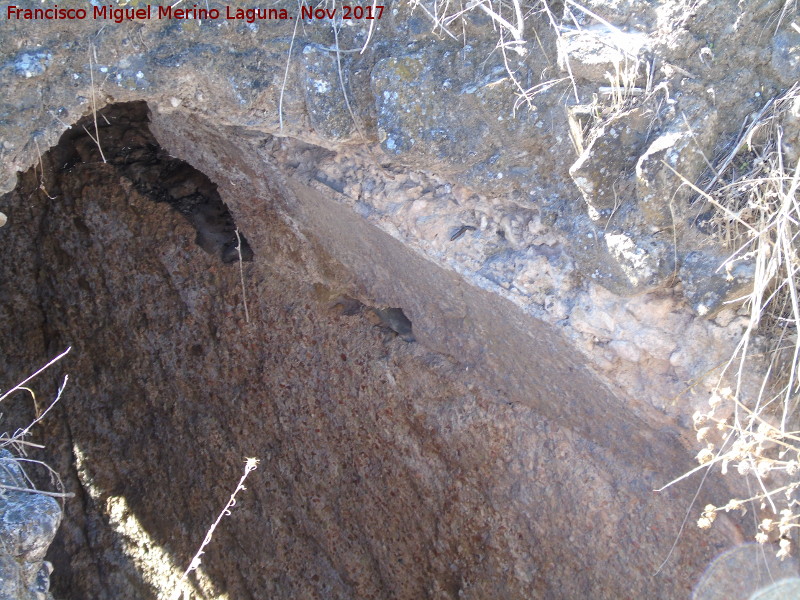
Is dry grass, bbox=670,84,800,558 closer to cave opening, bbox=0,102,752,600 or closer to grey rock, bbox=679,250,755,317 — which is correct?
grey rock, bbox=679,250,755,317

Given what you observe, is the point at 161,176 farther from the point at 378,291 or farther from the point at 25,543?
the point at 25,543

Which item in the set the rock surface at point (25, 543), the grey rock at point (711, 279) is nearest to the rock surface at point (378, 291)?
the grey rock at point (711, 279)

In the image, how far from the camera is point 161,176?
2.50 m

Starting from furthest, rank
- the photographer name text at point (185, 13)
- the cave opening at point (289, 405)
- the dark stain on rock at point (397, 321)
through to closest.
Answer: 1. the dark stain on rock at point (397, 321)
2. the cave opening at point (289, 405)
3. the photographer name text at point (185, 13)

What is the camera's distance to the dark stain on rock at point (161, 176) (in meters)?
2.43

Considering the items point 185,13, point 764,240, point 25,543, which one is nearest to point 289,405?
point 25,543

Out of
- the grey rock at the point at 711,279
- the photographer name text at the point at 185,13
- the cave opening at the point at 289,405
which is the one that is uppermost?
the photographer name text at the point at 185,13

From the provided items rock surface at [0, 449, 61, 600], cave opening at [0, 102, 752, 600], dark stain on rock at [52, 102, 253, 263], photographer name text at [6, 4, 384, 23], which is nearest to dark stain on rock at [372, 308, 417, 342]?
cave opening at [0, 102, 752, 600]

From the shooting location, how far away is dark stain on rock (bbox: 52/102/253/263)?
7.96ft

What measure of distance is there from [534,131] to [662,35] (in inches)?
11.6

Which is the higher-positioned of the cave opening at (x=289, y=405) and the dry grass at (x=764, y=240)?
the dry grass at (x=764, y=240)

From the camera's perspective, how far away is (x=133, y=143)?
2432 mm

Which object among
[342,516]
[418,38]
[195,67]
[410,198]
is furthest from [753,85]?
[342,516]

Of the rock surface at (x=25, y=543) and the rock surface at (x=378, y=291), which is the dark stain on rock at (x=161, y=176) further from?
the rock surface at (x=25, y=543)
